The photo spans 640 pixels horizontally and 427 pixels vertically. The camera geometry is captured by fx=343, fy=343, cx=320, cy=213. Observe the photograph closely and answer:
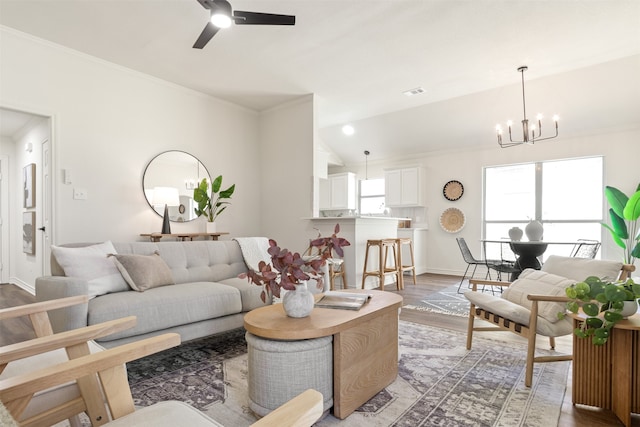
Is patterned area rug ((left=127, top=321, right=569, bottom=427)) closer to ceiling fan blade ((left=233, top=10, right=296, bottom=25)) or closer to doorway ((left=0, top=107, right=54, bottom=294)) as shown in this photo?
ceiling fan blade ((left=233, top=10, right=296, bottom=25))

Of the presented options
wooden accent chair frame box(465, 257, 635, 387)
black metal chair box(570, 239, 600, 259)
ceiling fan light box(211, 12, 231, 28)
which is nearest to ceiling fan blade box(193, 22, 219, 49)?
ceiling fan light box(211, 12, 231, 28)

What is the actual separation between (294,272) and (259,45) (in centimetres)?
293

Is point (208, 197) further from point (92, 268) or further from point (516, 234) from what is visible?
point (516, 234)

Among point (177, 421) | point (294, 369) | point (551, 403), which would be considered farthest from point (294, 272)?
point (551, 403)

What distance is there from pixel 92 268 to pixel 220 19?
1.95m

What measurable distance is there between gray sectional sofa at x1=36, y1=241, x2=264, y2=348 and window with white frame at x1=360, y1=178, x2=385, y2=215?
5.28 meters

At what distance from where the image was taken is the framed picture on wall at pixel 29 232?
500 centimetres

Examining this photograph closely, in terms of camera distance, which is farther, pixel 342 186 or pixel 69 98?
pixel 342 186

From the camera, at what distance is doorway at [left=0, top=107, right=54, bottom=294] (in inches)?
185

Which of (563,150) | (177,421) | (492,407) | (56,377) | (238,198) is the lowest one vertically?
(492,407)

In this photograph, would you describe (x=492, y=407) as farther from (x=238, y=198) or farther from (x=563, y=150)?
(x=563, y=150)

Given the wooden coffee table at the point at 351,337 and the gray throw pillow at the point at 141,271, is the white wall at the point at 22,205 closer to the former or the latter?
the gray throw pillow at the point at 141,271

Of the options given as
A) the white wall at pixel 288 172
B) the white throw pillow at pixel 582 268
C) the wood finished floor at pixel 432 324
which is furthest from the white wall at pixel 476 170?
the white throw pillow at pixel 582 268

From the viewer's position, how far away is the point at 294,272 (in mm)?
1708
